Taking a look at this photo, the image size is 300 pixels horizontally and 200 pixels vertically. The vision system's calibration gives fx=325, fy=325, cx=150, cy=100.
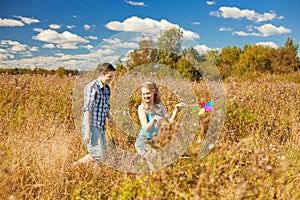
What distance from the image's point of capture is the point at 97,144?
4.11 m

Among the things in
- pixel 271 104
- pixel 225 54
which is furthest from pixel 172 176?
pixel 225 54

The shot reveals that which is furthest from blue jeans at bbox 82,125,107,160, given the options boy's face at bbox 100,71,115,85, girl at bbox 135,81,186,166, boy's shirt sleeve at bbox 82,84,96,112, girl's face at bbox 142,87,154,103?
girl's face at bbox 142,87,154,103

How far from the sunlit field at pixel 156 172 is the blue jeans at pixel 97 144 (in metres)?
0.19

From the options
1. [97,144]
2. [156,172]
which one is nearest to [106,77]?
[97,144]

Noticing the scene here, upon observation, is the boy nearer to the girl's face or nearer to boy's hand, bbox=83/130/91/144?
boy's hand, bbox=83/130/91/144

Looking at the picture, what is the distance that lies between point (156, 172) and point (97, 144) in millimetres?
1623

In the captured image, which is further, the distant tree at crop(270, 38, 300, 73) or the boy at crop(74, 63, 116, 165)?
the distant tree at crop(270, 38, 300, 73)

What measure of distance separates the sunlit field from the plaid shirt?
43 centimetres

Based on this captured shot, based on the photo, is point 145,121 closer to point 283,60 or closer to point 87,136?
point 87,136

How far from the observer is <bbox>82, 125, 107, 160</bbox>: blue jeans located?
4.02 metres

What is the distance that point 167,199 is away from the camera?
265 centimetres

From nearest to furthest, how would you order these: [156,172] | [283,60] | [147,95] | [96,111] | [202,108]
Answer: [156,172] < [202,108] < [147,95] < [96,111] < [283,60]

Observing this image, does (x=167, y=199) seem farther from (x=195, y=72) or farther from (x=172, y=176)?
(x=195, y=72)

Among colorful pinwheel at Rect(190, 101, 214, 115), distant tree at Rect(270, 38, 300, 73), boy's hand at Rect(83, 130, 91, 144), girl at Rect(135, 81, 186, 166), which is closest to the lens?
colorful pinwheel at Rect(190, 101, 214, 115)
